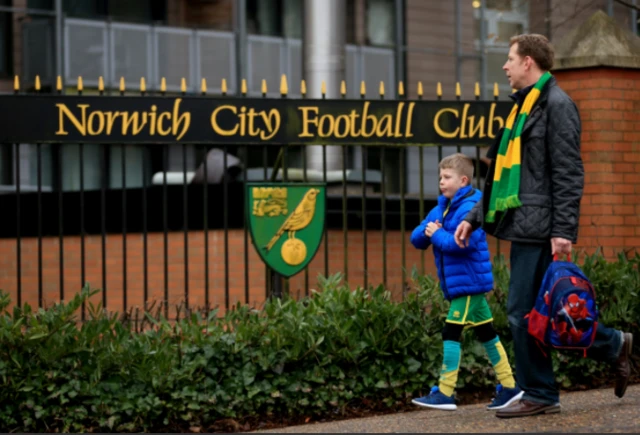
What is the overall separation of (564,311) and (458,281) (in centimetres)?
84

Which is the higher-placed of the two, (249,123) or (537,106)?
(249,123)

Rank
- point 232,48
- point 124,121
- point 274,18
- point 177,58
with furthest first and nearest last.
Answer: point 274,18 < point 232,48 < point 177,58 < point 124,121

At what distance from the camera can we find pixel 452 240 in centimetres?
612

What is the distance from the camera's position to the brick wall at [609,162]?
859 centimetres

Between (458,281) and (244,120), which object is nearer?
(458,281)

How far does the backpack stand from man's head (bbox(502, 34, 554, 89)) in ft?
3.00

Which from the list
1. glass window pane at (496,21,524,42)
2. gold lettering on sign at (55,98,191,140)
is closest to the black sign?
gold lettering on sign at (55,98,191,140)

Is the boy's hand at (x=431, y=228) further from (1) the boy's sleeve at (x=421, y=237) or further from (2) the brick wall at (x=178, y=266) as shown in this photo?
(2) the brick wall at (x=178, y=266)

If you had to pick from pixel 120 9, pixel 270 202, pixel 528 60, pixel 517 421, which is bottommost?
pixel 517 421

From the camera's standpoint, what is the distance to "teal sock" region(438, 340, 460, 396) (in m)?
6.20

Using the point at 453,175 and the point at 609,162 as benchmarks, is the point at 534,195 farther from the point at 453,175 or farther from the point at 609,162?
the point at 609,162

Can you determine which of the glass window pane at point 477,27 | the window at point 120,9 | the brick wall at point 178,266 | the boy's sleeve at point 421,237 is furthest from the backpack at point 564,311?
the glass window pane at point 477,27

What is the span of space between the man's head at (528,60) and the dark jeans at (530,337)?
794 mm

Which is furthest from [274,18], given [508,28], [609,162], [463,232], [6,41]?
[463,232]
